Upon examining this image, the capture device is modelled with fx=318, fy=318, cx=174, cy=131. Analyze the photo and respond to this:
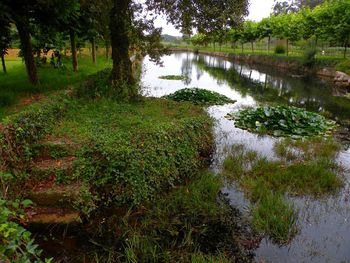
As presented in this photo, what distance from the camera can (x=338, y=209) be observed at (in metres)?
6.68

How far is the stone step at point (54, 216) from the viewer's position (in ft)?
18.2

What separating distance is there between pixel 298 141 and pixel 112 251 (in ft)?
25.3

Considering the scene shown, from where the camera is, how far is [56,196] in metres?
5.62

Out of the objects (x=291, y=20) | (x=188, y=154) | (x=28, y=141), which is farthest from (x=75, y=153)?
(x=291, y=20)

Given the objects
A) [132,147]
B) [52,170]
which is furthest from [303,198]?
[52,170]

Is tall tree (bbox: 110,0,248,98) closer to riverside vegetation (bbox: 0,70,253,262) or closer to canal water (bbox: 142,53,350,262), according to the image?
canal water (bbox: 142,53,350,262)

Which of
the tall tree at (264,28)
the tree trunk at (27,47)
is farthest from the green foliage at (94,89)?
the tall tree at (264,28)

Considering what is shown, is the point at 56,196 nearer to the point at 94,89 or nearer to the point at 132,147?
the point at 132,147

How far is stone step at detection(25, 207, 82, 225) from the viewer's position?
5536mm

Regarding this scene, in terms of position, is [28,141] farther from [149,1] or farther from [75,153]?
[149,1]

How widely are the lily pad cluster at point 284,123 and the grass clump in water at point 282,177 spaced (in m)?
1.16

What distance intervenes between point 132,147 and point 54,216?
1880 mm

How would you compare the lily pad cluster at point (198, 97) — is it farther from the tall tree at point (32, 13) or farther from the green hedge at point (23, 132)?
the green hedge at point (23, 132)

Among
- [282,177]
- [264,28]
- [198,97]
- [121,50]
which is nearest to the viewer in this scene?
[282,177]
